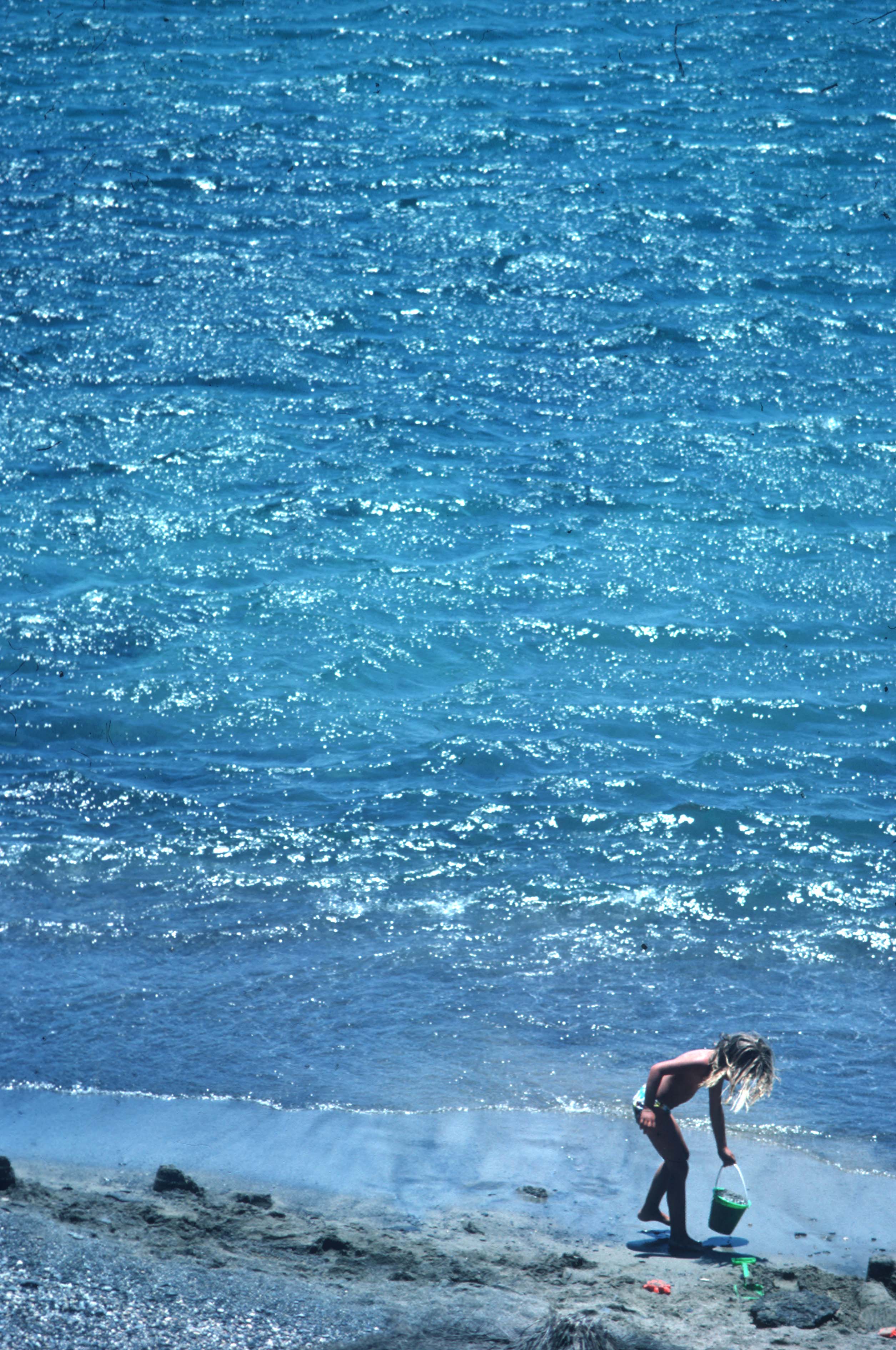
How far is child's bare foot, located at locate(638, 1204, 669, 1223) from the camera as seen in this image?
7.36 m

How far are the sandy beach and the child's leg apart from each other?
5.0 inches

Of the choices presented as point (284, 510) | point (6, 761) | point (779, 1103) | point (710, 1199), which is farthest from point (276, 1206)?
point (284, 510)

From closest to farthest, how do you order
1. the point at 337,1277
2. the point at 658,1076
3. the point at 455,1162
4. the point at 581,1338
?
the point at 581,1338
the point at 337,1277
the point at 658,1076
the point at 455,1162

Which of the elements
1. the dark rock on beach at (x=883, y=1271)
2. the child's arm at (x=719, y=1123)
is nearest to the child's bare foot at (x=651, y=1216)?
the child's arm at (x=719, y=1123)

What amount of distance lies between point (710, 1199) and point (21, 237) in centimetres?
1885

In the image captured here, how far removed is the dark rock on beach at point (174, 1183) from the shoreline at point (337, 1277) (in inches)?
0.7

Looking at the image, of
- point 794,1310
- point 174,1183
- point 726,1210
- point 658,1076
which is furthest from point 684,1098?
point 174,1183

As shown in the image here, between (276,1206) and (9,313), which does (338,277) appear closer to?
(9,313)

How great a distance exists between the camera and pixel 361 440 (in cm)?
1766

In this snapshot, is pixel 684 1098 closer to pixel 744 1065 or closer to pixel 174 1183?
pixel 744 1065

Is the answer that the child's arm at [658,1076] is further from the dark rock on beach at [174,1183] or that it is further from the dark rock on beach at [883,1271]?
the dark rock on beach at [174,1183]

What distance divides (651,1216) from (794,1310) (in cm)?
110

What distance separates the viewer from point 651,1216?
290 inches

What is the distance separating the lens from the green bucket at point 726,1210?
22.9 ft
